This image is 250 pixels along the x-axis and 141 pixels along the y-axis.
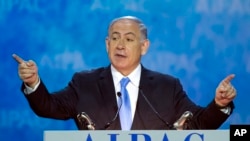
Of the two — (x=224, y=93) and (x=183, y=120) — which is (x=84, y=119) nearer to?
(x=183, y=120)

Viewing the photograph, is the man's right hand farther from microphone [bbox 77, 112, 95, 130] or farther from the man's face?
the man's face

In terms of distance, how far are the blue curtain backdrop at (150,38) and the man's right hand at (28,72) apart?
14 centimetres

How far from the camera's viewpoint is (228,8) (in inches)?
168

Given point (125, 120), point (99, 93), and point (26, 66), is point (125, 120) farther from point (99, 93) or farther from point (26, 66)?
point (26, 66)

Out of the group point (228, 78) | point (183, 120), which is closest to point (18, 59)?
point (183, 120)

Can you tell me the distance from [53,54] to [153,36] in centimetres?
57

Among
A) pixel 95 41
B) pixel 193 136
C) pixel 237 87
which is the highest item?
pixel 95 41

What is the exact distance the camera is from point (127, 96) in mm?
4199

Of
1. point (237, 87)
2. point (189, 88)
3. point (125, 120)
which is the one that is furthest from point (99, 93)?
point (237, 87)

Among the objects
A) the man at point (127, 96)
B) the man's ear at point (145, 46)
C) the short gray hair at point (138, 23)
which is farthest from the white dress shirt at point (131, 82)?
the short gray hair at point (138, 23)

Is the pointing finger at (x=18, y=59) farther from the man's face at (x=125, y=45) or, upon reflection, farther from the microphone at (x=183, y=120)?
the microphone at (x=183, y=120)

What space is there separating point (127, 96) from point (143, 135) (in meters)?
0.24

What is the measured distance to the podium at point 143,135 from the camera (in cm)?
409

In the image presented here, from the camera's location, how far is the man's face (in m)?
4.16
